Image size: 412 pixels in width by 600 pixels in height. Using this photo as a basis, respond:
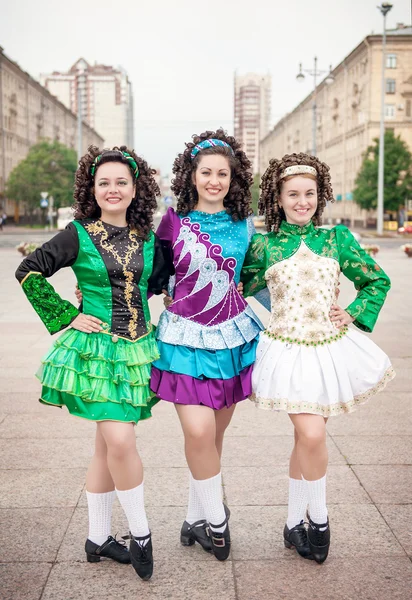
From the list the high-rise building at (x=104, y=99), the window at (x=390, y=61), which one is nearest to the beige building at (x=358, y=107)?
the window at (x=390, y=61)

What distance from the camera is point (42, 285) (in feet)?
11.4

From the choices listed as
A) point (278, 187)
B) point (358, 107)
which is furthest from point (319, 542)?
point (358, 107)

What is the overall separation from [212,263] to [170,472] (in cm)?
166

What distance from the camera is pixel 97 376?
10.8 feet

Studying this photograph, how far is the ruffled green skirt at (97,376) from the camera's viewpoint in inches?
129

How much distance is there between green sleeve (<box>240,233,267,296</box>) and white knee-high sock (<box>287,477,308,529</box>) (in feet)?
3.36

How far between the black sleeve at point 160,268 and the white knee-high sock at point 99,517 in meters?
1.06

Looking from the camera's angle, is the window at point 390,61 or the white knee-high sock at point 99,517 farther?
the window at point 390,61

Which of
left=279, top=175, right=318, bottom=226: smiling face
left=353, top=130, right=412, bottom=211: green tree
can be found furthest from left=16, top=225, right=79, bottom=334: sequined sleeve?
left=353, top=130, right=412, bottom=211: green tree

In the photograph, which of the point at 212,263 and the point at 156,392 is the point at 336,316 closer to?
the point at 212,263

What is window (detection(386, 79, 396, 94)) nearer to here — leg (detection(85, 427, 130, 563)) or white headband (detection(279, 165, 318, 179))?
white headband (detection(279, 165, 318, 179))

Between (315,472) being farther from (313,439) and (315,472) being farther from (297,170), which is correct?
(297,170)

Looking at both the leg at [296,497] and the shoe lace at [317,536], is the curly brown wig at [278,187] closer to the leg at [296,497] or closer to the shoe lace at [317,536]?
the leg at [296,497]

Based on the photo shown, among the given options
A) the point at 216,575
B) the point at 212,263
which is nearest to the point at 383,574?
the point at 216,575
